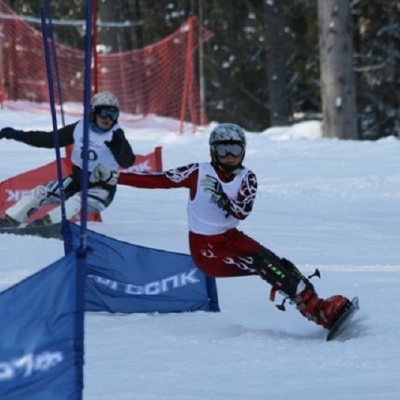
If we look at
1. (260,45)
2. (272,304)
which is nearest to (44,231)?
Result: (272,304)

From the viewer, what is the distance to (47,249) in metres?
9.45

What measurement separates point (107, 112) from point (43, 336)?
5.43 m

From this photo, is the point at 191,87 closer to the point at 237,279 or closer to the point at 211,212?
the point at 237,279

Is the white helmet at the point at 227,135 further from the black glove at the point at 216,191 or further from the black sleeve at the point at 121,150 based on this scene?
the black sleeve at the point at 121,150

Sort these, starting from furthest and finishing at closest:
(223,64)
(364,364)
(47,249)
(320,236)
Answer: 1. (223,64)
2. (320,236)
3. (47,249)
4. (364,364)

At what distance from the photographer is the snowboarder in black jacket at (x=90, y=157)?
9977 mm

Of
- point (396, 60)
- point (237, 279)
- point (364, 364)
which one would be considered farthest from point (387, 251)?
point (396, 60)

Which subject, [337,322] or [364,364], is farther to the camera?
[337,322]

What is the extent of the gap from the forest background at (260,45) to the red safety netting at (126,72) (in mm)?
4222

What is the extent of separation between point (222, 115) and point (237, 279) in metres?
28.3

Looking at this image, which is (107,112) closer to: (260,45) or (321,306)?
(321,306)

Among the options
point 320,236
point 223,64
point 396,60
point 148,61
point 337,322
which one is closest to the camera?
point 337,322

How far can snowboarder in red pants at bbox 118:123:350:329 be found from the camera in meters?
6.96

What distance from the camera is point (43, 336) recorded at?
4.73 metres
